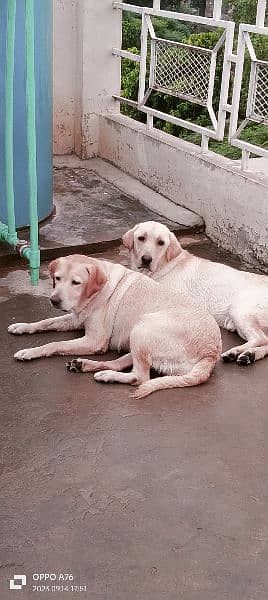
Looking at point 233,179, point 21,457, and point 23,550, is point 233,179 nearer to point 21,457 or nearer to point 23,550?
point 21,457

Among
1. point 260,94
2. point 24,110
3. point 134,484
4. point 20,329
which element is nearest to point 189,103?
point 260,94

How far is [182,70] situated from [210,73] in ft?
1.50

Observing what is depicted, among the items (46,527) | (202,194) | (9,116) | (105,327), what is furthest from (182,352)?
(202,194)

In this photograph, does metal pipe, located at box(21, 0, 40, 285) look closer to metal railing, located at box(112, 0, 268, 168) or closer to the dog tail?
the dog tail

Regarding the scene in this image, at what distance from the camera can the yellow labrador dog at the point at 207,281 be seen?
4.72 metres

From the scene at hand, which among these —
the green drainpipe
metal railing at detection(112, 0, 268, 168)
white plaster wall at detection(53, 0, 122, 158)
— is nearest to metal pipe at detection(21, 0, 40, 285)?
the green drainpipe

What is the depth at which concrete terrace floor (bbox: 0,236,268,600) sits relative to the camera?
281cm

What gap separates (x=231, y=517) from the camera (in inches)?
Answer: 123

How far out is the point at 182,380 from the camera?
4.04m

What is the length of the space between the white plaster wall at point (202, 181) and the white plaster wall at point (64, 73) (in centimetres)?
51

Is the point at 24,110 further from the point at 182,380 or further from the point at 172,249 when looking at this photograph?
the point at 182,380

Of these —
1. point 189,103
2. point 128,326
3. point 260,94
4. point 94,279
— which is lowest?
point 128,326

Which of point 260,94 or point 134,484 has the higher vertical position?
point 260,94

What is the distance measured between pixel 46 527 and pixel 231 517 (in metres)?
0.80
